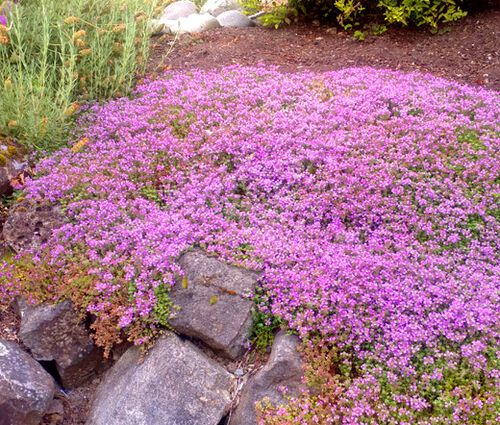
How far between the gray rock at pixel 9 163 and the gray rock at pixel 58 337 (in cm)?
113

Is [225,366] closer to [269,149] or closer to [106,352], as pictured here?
[106,352]

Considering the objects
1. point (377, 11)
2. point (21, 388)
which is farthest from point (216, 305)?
point (377, 11)

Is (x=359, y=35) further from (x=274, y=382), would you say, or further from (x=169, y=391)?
(x=169, y=391)

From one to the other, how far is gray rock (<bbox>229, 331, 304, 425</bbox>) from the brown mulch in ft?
12.7

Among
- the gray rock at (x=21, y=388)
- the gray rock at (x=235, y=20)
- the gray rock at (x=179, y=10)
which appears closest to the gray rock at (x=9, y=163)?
the gray rock at (x=21, y=388)

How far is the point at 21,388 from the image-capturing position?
3.18 metres

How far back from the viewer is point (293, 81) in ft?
17.7

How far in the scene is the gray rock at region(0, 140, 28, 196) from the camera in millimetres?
4230

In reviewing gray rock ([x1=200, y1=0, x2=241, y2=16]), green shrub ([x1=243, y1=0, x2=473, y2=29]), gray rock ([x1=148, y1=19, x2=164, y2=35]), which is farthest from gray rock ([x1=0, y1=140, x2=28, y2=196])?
gray rock ([x1=200, y1=0, x2=241, y2=16])

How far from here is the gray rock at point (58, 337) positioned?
3.49 meters

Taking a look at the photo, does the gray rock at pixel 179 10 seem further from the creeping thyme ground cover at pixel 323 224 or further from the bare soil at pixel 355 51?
the creeping thyme ground cover at pixel 323 224

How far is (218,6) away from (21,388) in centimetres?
728

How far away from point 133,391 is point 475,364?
1.89 meters

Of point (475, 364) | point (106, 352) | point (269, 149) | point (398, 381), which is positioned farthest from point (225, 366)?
point (269, 149)
